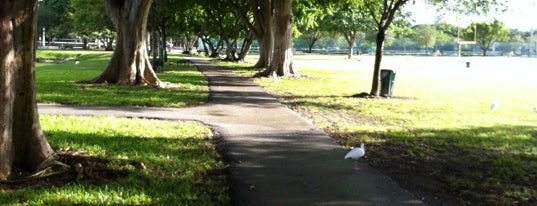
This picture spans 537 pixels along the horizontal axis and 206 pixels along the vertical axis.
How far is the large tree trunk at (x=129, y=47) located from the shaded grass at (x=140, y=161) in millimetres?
7437

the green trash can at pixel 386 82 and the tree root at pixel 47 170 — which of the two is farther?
the green trash can at pixel 386 82

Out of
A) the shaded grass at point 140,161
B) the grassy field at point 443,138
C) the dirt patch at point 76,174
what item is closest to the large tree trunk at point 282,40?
the grassy field at point 443,138

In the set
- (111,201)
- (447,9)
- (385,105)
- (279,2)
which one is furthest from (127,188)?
(279,2)

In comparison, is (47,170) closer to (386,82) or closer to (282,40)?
(386,82)

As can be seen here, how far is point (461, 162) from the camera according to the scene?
24.4ft

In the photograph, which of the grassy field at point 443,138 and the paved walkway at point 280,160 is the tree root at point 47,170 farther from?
the grassy field at point 443,138

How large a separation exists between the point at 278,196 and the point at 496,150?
4.41 metres

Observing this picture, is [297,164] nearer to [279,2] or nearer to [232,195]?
[232,195]

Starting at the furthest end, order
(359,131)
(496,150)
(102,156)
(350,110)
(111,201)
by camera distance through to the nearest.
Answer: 1. (350,110)
2. (359,131)
3. (496,150)
4. (102,156)
5. (111,201)

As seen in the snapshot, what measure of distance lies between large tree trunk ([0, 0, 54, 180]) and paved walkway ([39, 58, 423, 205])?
85.1 inches

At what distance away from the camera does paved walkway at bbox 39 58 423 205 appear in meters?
5.49

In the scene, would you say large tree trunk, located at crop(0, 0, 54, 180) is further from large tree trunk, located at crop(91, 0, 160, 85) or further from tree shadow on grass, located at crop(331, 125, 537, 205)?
large tree trunk, located at crop(91, 0, 160, 85)

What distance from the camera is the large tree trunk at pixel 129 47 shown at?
56.2 ft

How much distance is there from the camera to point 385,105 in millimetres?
14195
